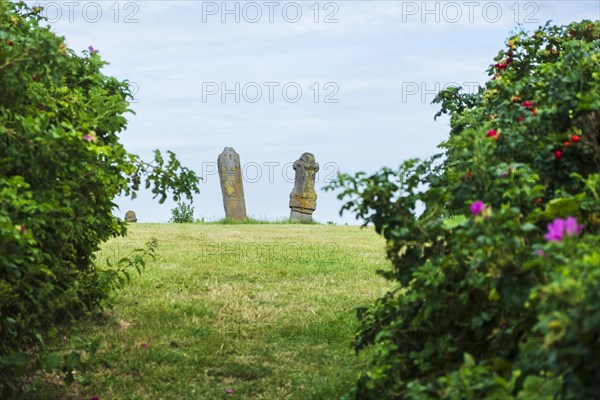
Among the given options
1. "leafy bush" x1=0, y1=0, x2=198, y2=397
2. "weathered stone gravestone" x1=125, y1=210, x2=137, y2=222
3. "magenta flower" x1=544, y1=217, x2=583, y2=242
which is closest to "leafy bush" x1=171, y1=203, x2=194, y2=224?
"weathered stone gravestone" x1=125, y1=210, x2=137, y2=222

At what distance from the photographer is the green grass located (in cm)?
619

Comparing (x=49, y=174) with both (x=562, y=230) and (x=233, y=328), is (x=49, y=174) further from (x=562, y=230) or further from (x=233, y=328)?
(x=562, y=230)

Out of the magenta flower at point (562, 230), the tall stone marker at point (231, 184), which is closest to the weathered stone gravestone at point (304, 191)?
the tall stone marker at point (231, 184)

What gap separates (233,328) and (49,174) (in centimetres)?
306

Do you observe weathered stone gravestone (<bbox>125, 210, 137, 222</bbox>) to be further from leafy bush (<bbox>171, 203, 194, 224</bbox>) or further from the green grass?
the green grass

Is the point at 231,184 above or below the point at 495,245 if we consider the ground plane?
above

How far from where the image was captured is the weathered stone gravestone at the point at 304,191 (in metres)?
21.9

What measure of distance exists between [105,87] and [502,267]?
4849mm

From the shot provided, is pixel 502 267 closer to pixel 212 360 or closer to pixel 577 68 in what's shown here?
pixel 577 68

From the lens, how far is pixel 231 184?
21719 millimetres

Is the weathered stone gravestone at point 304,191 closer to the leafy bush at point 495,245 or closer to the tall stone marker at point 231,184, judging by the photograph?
the tall stone marker at point 231,184

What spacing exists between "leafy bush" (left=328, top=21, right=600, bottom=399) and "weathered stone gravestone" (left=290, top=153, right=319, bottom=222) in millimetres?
16554

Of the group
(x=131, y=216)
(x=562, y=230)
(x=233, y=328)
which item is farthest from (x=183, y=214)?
(x=562, y=230)

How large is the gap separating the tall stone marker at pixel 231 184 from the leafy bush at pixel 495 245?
53.9 feet
